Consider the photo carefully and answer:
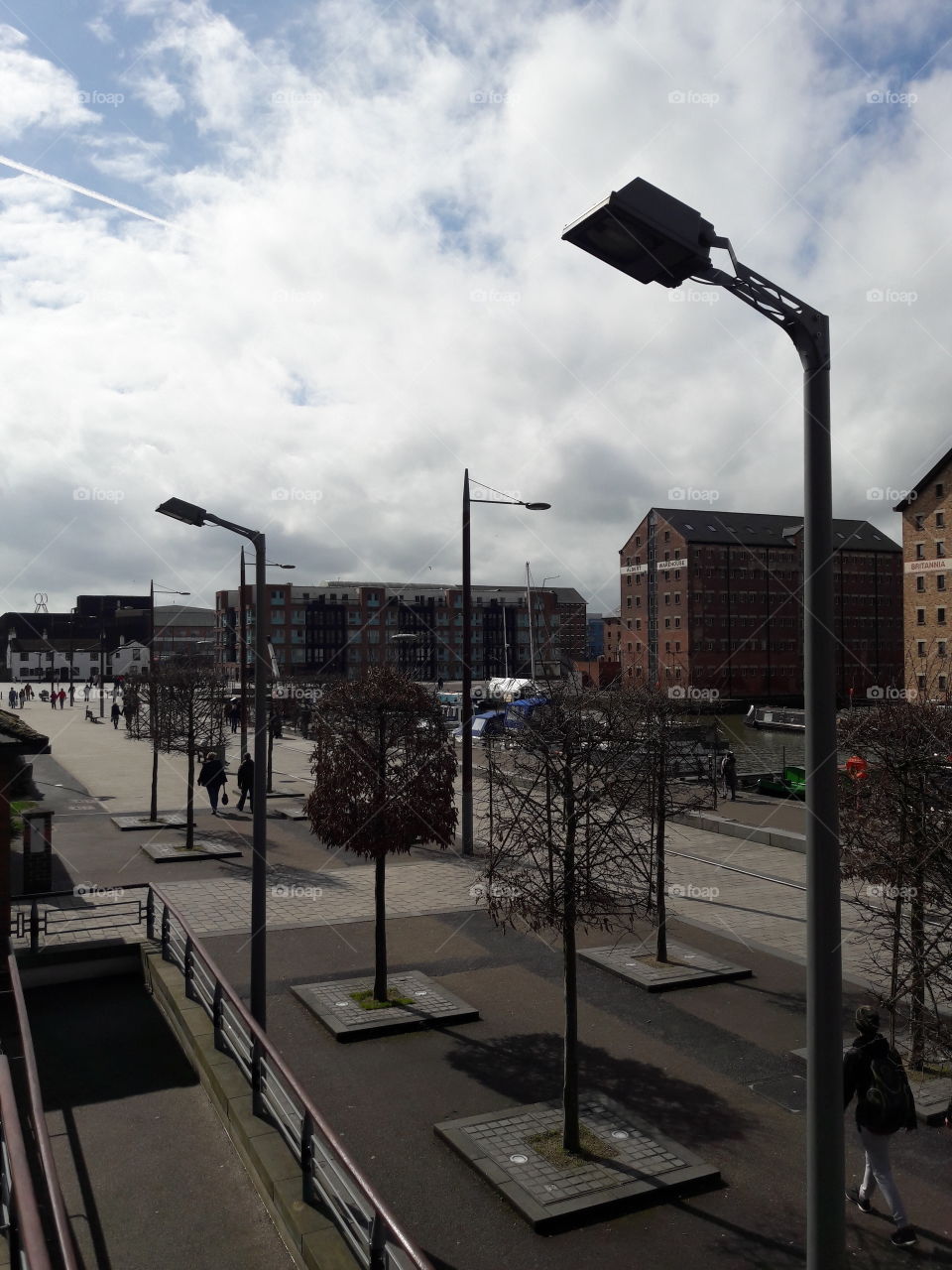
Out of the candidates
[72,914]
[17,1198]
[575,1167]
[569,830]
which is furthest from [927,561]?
[17,1198]

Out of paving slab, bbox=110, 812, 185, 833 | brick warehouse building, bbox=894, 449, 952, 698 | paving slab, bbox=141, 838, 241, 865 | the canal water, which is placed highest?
brick warehouse building, bbox=894, 449, 952, 698

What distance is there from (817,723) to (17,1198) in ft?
14.4

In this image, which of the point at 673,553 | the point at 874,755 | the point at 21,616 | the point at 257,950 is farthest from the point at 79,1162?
the point at 21,616

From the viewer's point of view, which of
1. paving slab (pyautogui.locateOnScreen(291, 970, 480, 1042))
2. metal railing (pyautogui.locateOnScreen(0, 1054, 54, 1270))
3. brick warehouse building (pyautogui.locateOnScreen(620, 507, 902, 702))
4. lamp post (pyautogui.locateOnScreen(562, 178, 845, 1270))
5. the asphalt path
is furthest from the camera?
brick warehouse building (pyautogui.locateOnScreen(620, 507, 902, 702))

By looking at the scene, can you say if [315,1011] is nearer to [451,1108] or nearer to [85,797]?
[451,1108]

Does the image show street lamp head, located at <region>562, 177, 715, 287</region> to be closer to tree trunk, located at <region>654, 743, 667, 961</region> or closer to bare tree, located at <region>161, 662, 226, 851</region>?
tree trunk, located at <region>654, 743, 667, 961</region>

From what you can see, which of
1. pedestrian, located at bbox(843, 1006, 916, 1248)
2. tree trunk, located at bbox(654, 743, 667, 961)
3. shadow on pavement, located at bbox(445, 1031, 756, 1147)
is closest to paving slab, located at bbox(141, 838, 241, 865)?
tree trunk, located at bbox(654, 743, 667, 961)

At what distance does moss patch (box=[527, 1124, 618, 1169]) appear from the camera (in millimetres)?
7898

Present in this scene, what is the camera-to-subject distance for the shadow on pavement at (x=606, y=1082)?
343 inches

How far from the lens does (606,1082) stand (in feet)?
31.6

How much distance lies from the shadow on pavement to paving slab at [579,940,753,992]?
227cm

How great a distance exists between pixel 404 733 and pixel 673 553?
86492 millimetres

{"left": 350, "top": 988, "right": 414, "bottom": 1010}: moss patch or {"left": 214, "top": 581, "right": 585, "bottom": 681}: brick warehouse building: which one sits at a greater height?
{"left": 214, "top": 581, "right": 585, "bottom": 681}: brick warehouse building

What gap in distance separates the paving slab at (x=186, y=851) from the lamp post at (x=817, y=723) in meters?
18.1
